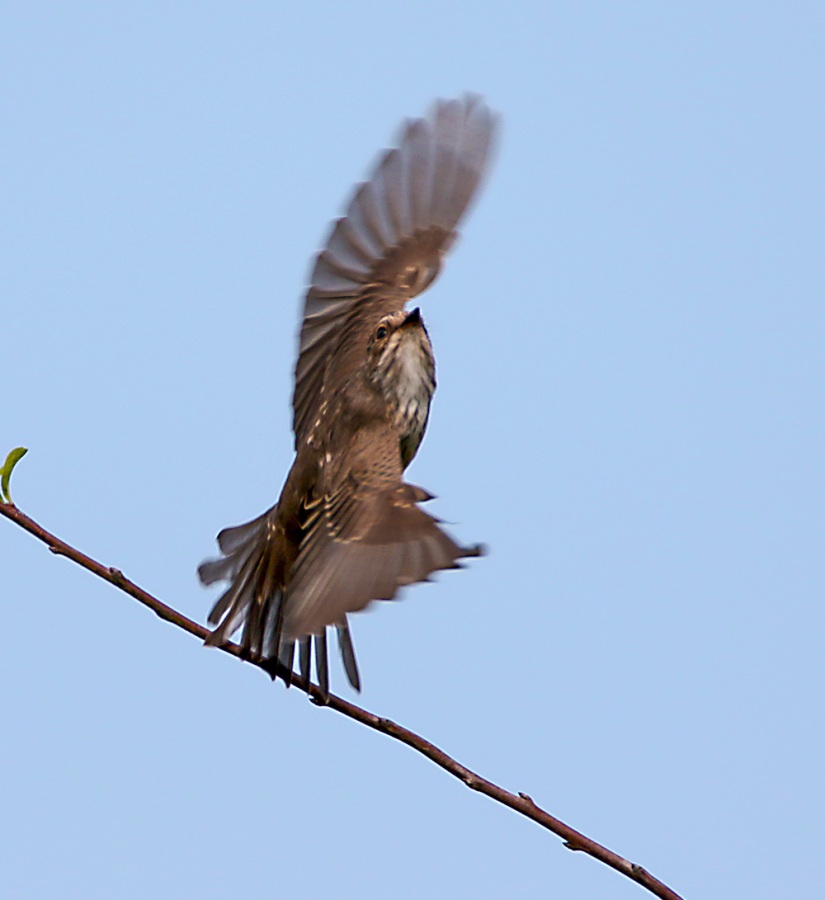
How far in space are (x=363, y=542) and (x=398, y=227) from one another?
2.37 metres

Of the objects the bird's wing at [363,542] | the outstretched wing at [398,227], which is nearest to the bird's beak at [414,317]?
the bird's wing at [363,542]

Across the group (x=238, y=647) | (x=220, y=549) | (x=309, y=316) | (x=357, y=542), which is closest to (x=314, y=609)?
(x=357, y=542)

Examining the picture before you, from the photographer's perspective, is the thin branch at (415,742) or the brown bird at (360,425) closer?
the thin branch at (415,742)

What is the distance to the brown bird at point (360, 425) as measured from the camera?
386cm

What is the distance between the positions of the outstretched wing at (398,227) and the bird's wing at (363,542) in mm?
1049

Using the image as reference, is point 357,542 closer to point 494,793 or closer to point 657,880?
point 494,793

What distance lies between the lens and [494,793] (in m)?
3.03

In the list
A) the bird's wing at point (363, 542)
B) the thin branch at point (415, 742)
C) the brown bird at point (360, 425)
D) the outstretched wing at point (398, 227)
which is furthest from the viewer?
the outstretched wing at point (398, 227)

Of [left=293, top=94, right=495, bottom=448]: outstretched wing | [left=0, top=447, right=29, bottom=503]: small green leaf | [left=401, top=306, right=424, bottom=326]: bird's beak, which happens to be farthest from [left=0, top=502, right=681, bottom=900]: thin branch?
[left=293, top=94, right=495, bottom=448]: outstretched wing

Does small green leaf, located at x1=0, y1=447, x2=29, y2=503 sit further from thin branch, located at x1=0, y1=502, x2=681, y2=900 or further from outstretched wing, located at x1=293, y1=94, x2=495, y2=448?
outstretched wing, located at x1=293, y1=94, x2=495, y2=448

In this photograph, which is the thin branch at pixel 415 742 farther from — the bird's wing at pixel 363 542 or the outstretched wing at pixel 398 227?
the outstretched wing at pixel 398 227

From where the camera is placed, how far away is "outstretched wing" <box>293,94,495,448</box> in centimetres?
577

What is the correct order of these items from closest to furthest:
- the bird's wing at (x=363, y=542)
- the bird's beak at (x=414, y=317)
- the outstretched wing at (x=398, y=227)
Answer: the bird's wing at (x=363, y=542), the bird's beak at (x=414, y=317), the outstretched wing at (x=398, y=227)

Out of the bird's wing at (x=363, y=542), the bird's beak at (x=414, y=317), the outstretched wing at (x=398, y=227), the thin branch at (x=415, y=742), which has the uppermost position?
the outstretched wing at (x=398, y=227)
